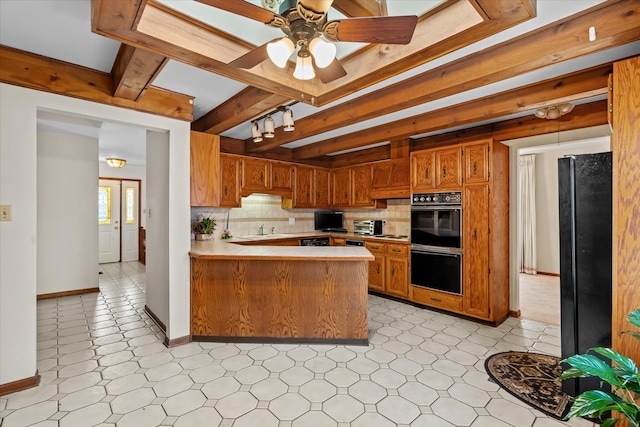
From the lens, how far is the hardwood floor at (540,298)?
13.0 ft

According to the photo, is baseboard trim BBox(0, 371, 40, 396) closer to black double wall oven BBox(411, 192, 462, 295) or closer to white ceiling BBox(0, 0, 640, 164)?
white ceiling BBox(0, 0, 640, 164)

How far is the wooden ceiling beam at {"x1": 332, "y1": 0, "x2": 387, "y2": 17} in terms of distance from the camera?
1.63m

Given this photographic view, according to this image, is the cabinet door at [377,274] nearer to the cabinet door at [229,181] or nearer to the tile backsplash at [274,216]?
the tile backsplash at [274,216]

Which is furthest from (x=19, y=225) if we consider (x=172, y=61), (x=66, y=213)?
(x=66, y=213)

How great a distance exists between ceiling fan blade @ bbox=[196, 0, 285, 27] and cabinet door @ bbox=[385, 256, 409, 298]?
367cm

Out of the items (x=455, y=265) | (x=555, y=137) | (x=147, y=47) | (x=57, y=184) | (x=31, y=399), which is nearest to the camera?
(x=147, y=47)

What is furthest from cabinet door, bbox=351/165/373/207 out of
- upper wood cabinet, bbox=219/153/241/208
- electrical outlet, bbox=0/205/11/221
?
electrical outlet, bbox=0/205/11/221

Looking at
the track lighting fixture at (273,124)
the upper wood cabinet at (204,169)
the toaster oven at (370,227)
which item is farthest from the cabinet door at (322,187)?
the upper wood cabinet at (204,169)

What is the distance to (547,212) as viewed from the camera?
6461 mm

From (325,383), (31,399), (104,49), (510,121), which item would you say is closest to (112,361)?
(31,399)

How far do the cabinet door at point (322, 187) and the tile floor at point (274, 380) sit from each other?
2.65m

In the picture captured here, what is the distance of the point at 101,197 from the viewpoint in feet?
23.9

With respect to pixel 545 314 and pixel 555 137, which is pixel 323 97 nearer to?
pixel 555 137

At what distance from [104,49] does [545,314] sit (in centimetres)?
562
